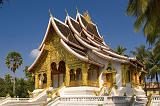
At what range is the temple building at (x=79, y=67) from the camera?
25.4m

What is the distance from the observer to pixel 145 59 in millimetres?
37906

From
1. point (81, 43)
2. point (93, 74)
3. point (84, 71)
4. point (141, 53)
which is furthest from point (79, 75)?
point (141, 53)

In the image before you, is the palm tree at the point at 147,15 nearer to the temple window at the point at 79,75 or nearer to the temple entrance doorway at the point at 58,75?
the temple window at the point at 79,75

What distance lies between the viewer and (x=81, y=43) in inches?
1118

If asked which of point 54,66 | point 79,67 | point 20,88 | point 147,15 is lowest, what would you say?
point 20,88

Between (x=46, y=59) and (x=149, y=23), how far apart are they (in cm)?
1867

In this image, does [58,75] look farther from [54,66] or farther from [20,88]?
[20,88]

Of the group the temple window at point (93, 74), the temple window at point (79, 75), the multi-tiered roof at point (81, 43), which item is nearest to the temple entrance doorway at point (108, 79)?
the temple window at point (93, 74)

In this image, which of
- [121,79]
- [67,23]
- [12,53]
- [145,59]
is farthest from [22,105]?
[12,53]

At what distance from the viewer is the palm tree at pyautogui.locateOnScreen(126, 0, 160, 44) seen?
10.2 m

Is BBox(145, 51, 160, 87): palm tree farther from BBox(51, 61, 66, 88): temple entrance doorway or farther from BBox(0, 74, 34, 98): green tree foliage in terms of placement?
BBox(0, 74, 34, 98): green tree foliage

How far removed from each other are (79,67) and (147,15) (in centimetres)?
1555

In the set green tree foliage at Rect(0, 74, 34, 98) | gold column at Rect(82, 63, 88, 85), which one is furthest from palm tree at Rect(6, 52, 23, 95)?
gold column at Rect(82, 63, 88, 85)

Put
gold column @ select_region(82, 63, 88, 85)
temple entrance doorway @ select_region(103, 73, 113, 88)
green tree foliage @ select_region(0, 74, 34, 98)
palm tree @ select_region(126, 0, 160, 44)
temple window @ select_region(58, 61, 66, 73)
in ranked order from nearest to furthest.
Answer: palm tree @ select_region(126, 0, 160, 44), gold column @ select_region(82, 63, 88, 85), temple entrance doorway @ select_region(103, 73, 113, 88), temple window @ select_region(58, 61, 66, 73), green tree foliage @ select_region(0, 74, 34, 98)
